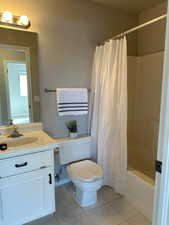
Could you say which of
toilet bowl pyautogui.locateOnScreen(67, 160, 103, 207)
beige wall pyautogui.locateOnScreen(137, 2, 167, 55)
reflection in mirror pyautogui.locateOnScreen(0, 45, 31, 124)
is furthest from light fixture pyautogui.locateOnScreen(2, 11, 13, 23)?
beige wall pyautogui.locateOnScreen(137, 2, 167, 55)

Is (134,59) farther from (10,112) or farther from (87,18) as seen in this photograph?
(10,112)

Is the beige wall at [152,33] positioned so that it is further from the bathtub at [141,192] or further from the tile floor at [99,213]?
the tile floor at [99,213]

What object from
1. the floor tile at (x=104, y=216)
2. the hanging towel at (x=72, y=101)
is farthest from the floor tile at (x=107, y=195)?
the hanging towel at (x=72, y=101)

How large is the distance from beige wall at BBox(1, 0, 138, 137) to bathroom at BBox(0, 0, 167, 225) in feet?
0.04

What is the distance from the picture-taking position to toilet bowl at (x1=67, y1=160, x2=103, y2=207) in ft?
5.90

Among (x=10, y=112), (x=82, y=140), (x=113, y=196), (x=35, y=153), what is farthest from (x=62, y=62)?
(x=113, y=196)

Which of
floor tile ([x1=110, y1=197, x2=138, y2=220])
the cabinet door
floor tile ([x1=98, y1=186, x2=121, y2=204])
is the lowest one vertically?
floor tile ([x1=110, y1=197, x2=138, y2=220])

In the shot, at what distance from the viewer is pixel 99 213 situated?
6.00ft

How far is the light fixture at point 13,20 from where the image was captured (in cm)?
176

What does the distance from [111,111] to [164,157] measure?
1242 mm

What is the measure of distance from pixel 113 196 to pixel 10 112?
1670 mm

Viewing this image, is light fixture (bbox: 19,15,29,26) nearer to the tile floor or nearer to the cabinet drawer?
the cabinet drawer

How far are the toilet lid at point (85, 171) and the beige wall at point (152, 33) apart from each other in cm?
193

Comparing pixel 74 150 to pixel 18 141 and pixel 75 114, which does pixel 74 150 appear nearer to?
pixel 75 114
